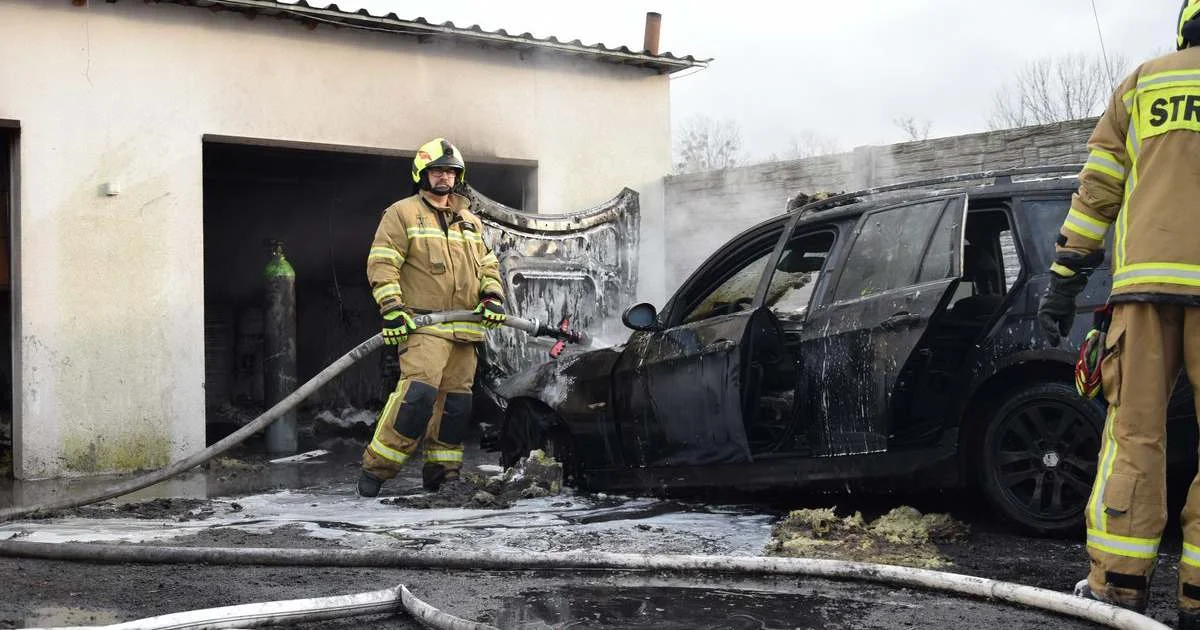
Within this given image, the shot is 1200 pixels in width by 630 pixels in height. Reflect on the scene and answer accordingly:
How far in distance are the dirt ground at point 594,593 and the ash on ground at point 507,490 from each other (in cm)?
167

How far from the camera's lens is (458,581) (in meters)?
4.70

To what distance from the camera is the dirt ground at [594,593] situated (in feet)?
13.1

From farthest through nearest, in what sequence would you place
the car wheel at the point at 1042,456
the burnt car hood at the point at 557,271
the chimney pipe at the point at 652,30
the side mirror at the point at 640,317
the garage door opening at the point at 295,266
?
the garage door opening at the point at 295,266 < the chimney pipe at the point at 652,30 < the burnt car hood at the point at 557,271 < the side mirror at the point at 640,317 < the car wheel at the point at 1042,456

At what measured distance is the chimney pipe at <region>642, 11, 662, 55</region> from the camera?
11.7 m

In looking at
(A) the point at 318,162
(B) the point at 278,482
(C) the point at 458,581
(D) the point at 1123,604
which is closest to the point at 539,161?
(A) the point at 318,162

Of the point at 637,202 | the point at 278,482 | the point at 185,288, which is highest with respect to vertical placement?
the point at 637,202

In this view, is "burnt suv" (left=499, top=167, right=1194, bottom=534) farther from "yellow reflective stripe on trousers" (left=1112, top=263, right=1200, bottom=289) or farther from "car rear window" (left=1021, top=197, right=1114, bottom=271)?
"yellow reflective stripe on trousers" (left=1112, top=263, right=1200, bottom=289)

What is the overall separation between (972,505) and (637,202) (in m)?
6.02

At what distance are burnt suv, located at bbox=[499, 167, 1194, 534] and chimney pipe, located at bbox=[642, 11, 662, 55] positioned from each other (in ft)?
17.4

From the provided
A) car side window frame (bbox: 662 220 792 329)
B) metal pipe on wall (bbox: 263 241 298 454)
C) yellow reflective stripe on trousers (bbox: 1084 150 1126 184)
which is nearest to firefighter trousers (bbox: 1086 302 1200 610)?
yellow reflective stripe on trousers (bbox: 1084 150 1126 184)

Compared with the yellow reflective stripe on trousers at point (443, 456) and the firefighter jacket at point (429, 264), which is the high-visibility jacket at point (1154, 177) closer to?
the firefighter jacket at point (429, 264)

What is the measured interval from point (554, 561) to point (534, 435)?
2616mm

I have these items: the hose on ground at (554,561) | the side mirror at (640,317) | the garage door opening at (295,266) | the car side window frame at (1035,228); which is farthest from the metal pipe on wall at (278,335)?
the car side window frame at (1035,228)

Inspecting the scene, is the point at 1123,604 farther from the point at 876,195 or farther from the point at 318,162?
the point at 318,162
